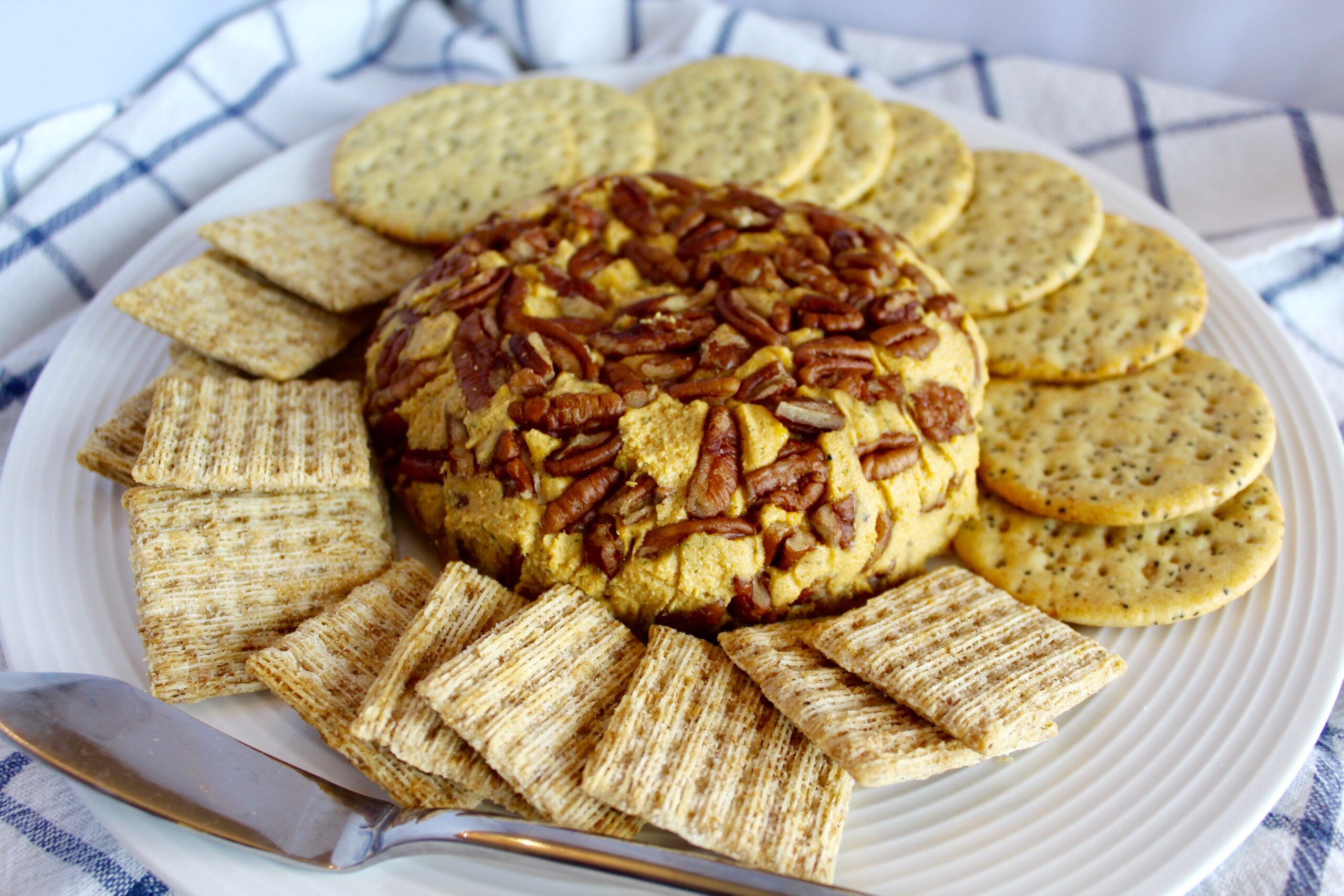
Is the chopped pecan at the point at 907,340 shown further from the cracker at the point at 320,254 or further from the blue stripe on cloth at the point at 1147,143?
the blue stripe on cloth at the point at 1147,143

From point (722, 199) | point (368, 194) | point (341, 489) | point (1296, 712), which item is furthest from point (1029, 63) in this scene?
point (341, 489)

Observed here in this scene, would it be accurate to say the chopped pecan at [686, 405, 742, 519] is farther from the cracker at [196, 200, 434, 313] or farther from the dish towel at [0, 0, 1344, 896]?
the dish towel at [0, 0, 1344, 896]

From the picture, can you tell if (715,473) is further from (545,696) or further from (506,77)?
(506,77)

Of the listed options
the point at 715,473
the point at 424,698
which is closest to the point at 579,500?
the point at 715,473

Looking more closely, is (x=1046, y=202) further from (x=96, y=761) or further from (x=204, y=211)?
→ (x=96, y=761)

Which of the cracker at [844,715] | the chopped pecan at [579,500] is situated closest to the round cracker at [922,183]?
the chopped pecan at [579,500]

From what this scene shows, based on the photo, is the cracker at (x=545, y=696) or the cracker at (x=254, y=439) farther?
the cracker at (x=254, y=439)
